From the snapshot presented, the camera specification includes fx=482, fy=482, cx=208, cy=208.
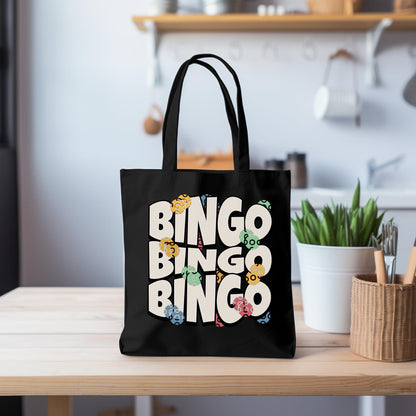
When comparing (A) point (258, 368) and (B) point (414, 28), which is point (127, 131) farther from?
(A) point (258, 368)

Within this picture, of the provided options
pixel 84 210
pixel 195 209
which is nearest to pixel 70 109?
pixel 84 210

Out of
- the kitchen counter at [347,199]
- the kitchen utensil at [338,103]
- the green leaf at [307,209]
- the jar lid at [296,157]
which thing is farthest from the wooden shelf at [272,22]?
the green leaf at [307,209]

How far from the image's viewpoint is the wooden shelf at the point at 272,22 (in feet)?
7.16

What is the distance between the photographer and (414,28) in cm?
238

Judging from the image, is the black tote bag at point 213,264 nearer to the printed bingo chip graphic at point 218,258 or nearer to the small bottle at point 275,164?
the printed bingo chip graphic at point 218,258

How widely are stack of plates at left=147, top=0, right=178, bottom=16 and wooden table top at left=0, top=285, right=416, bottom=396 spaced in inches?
73.9

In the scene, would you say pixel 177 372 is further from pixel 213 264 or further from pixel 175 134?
pixel 175 134

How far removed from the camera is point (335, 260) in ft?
2.33

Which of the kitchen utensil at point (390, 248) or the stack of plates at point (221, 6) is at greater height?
the stack of plates at point (221, 6)

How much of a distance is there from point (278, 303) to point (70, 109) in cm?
207

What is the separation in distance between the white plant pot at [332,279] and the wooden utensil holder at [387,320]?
3.6 inches

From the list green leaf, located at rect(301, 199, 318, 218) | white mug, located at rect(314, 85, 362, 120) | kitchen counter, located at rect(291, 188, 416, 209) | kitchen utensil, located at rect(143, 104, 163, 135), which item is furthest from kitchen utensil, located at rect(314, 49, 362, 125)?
green leaf, located at rect(301, 199, 318, 218)

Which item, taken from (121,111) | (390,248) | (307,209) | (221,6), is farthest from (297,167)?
(390,248)

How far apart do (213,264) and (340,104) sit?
186 centimetres
